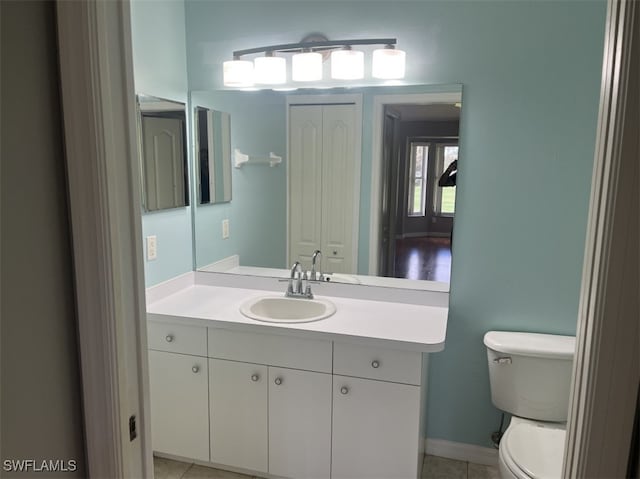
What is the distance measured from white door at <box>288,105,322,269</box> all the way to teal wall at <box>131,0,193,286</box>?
23.9 inches

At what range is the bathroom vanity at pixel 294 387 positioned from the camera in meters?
1.92

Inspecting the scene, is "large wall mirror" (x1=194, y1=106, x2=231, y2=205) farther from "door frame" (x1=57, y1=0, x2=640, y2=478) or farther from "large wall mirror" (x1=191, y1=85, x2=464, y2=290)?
"door frame" (x1=57, y1=0, x2=640, y2=478)

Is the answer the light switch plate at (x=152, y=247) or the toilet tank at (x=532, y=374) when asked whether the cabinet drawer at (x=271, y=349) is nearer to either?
the light switch plate at (x=152, y=247)

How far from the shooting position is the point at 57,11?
0.84 m

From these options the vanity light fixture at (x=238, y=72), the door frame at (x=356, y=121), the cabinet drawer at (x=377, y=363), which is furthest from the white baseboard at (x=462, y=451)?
the vanity light fixture at (x=238, y=72)

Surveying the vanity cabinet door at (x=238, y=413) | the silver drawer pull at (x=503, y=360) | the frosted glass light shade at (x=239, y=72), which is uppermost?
the frosted glass light shade at (x=239, y=72)

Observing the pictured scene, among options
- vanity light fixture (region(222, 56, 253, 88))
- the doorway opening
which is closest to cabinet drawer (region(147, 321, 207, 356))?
the doorway opening

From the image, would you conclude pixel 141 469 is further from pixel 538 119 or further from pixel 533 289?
pixel 538 119

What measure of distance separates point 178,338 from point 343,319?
2.53ft

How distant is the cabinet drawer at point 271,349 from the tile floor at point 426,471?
2.02 ft

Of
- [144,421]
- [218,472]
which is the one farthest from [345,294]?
[144,421]

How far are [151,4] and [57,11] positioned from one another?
1.57m

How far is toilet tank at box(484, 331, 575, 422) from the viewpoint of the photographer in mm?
2006

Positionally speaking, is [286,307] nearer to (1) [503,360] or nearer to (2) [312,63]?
(1) [503,360]
